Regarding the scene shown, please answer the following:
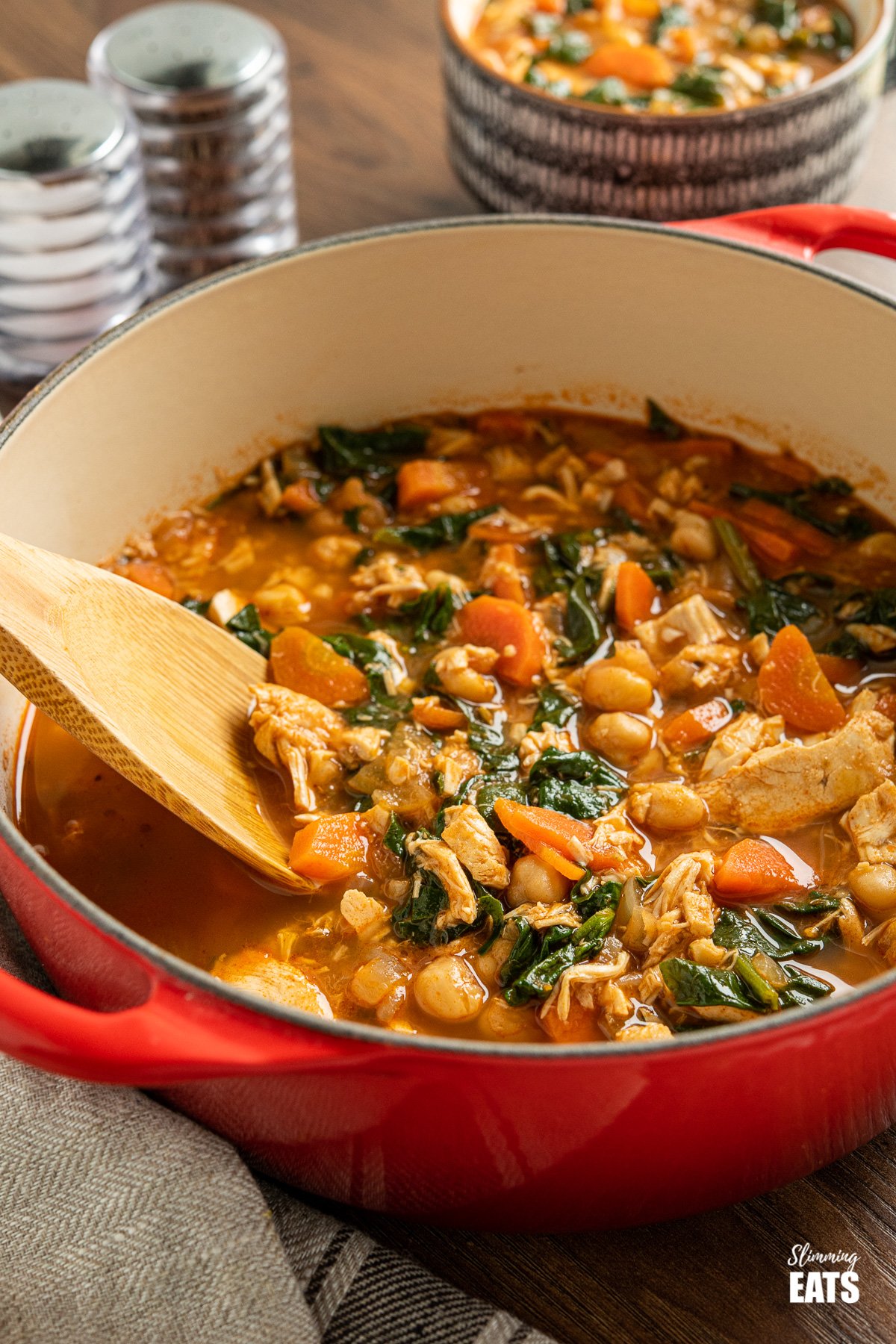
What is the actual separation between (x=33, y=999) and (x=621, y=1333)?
1040 mm

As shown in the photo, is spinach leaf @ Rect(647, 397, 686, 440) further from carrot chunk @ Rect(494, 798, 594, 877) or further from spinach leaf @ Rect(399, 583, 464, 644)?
carrot chunk @ Rect(494, 798, 594, 877)

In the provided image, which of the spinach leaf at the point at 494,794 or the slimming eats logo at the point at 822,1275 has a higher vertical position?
the spinach leaf at the point at 494,794

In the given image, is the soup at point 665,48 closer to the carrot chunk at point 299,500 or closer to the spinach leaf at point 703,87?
the spinach leaf at point 703,87

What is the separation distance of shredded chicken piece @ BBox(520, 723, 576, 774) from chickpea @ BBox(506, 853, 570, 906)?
0.27 meters

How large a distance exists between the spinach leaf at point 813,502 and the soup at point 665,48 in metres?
1.28

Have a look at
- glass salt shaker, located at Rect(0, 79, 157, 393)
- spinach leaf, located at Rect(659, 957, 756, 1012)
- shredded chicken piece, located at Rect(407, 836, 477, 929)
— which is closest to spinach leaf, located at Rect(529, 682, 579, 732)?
shredded chicken piece, located at Rect(407, 836, 477, 929)

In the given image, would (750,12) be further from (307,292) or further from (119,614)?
(119,614)

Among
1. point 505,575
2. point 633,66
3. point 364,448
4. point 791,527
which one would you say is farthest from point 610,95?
point 505,575

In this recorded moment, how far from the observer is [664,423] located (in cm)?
360

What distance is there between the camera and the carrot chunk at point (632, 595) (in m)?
3.15

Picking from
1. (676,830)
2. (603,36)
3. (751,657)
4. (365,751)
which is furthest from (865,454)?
(603,36)

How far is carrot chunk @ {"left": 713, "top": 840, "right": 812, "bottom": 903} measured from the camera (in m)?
2.59

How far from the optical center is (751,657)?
3.06 m

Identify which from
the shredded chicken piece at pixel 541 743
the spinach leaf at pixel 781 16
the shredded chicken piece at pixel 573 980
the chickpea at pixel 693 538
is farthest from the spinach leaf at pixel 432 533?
the spinach leaf at pixel 781 16
